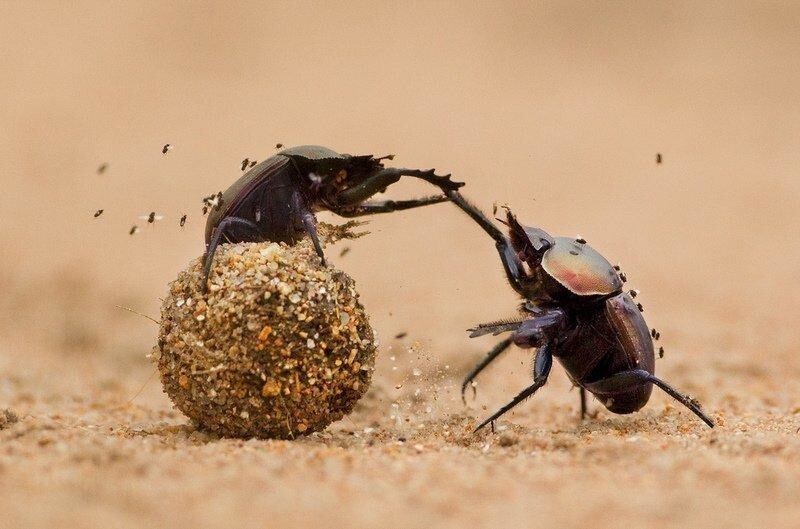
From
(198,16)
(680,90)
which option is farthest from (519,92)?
(198,16)

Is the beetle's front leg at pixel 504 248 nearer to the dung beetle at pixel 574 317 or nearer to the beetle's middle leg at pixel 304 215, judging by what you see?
the dung beetle at pixel 574 317

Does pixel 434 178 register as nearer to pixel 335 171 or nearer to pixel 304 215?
pixel 335 171

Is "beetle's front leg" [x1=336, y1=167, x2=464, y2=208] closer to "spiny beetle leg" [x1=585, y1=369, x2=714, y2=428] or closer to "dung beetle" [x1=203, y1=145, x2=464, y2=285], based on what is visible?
"dung beetle" [x1=203, y1=145, x2=464, y2=285]

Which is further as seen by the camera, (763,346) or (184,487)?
(763,346)

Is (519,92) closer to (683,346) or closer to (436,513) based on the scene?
(683,346)

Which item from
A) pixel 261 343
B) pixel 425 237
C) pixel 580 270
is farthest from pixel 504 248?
pixel 425 237
